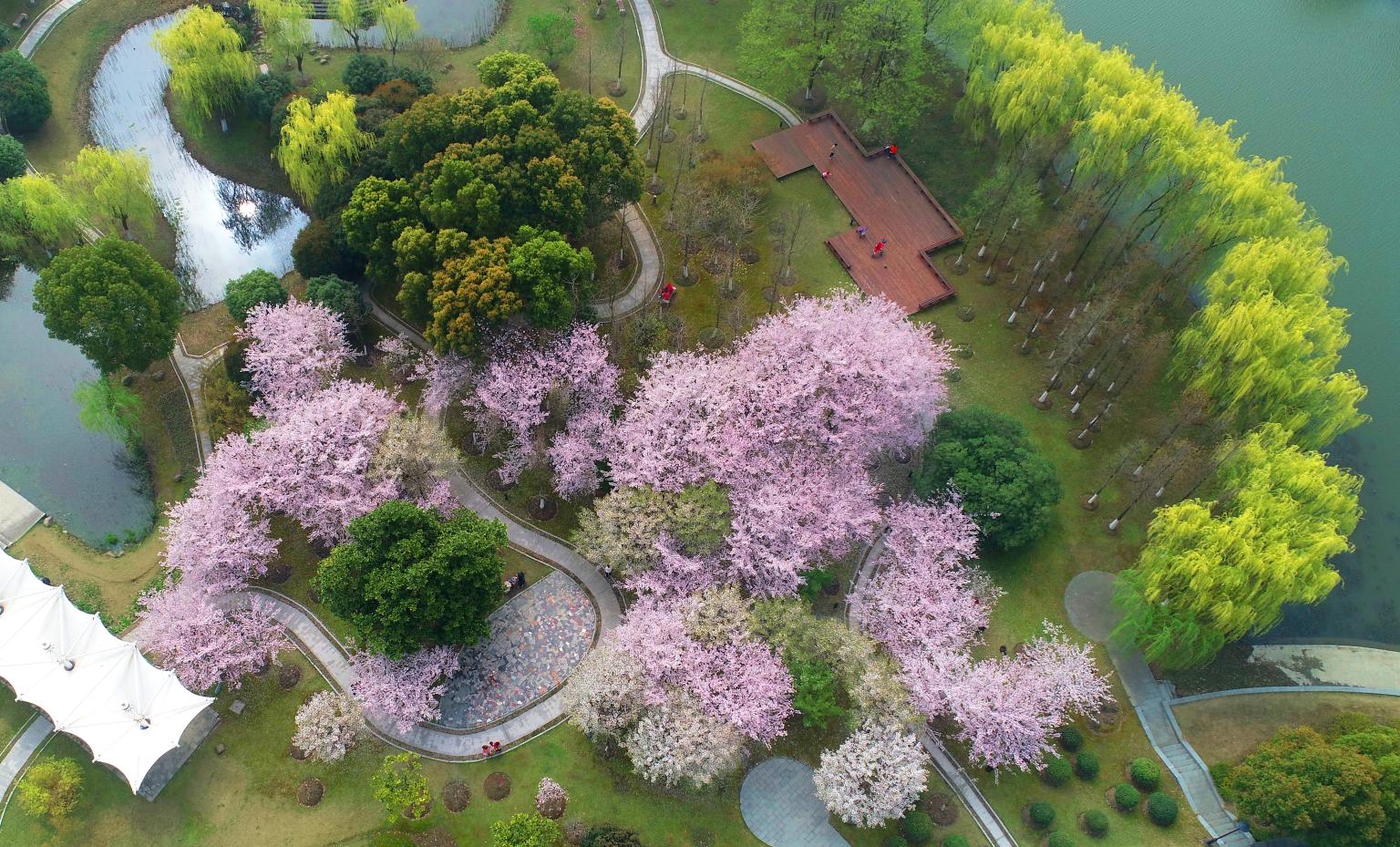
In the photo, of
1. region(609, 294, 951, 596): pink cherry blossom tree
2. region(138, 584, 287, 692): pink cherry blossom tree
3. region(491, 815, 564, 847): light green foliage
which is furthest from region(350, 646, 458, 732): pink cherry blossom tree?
region(609, 294, 951, 596): pink cherry blossom tree

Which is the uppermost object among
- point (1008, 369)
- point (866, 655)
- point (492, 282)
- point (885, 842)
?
point (492, 282)

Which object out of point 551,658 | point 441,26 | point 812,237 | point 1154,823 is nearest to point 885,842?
point 1154,823

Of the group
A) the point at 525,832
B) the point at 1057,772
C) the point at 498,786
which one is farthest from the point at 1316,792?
the point at 498,786

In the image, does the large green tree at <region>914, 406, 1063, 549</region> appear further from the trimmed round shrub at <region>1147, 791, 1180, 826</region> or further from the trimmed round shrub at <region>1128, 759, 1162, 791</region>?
the trimmed round shrub at <region>1147, 791, 1180, 826</region>

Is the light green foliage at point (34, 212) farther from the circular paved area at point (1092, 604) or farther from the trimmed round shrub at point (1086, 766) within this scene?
the trimmed round shrub at point (1086, 766)

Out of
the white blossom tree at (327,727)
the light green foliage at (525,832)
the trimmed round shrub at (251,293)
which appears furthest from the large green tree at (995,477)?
the trimmed round shrub at (251,293)

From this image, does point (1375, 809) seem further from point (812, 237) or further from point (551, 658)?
point (812, 237)
